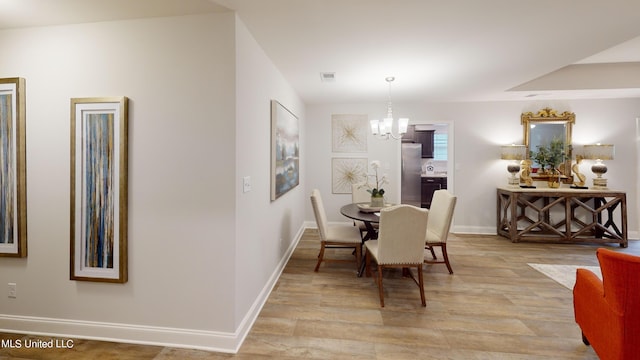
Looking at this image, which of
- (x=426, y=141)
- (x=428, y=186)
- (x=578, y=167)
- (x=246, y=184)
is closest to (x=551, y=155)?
(x=578, y=167)

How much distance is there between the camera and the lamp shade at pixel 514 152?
4664 millimetres

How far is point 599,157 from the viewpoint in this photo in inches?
177

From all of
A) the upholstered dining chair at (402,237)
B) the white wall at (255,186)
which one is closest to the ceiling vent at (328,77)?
the white wall at (255,186)

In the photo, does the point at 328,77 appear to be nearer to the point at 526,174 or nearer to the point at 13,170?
the point at 13,170

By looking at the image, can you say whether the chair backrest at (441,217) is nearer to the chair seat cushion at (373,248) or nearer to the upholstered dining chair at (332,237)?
the chair seat cushion at (373,248)

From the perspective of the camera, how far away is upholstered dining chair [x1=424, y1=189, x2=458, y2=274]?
309 cm

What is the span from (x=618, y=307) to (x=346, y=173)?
13.1 ft

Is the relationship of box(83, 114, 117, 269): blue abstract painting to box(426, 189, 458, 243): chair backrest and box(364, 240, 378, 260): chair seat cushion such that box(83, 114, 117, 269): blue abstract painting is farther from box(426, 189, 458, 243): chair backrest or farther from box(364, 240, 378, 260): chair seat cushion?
box(426, 189, 458, 243): chair backrest

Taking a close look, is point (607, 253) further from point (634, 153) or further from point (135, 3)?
point (634, 153)

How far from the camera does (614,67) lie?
3.94 metres

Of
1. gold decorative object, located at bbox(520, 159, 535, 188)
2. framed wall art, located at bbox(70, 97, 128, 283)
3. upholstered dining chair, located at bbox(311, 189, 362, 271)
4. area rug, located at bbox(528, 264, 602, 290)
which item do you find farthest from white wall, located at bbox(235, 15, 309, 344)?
gold decorative object, located at bbox(520, 159, 535, 188)

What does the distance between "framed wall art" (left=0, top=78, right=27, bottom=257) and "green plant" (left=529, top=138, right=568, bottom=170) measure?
6.38 m

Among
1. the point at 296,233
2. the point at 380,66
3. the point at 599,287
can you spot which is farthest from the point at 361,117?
the point at 599,287

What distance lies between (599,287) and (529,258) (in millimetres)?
2414
